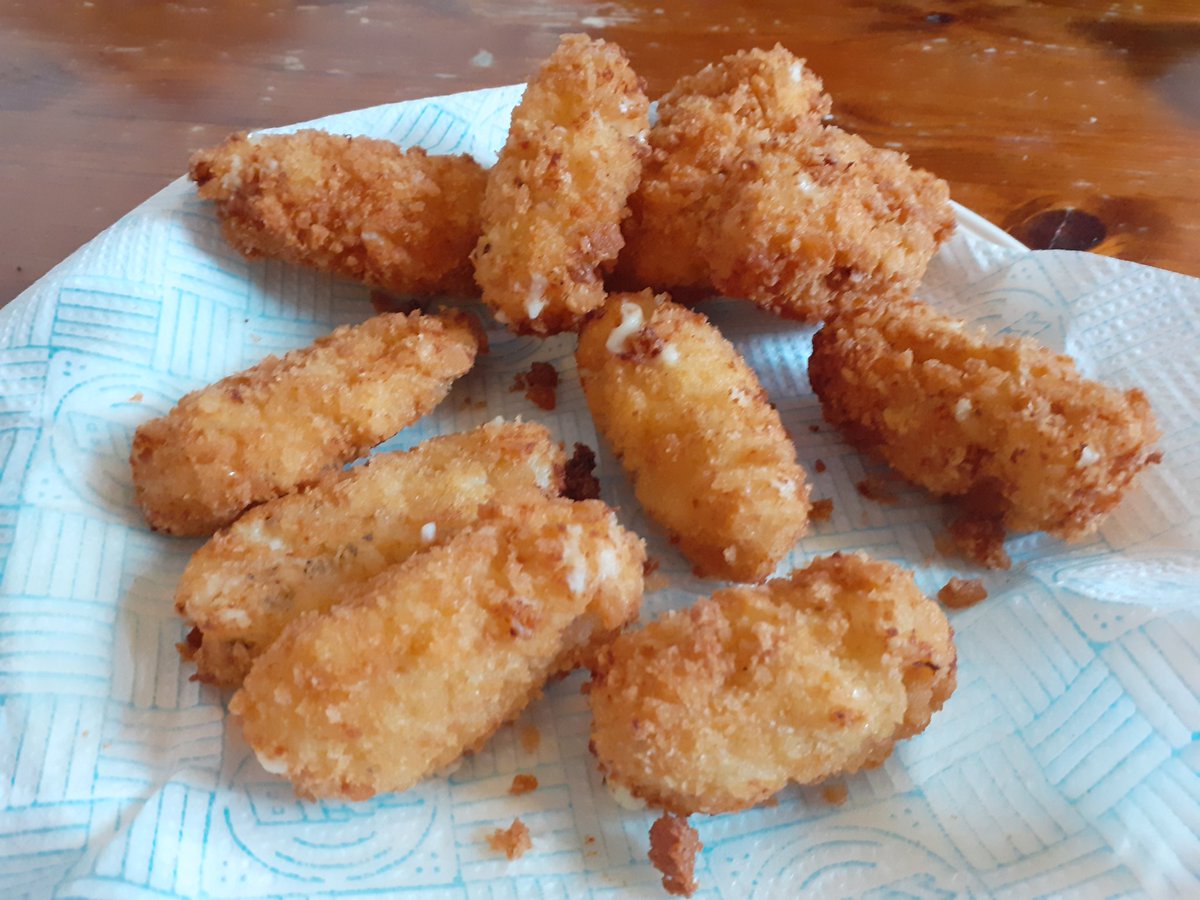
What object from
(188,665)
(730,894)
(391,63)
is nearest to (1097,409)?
(730,894)

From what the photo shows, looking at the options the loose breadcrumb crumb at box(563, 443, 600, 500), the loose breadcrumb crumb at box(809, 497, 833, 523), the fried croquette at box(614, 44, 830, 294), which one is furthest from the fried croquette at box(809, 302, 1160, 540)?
the loose breadcrumb crumb at box(563, 443, 600, 500)

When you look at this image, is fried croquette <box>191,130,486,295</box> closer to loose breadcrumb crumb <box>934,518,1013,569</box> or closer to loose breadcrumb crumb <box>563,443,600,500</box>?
loose breadcrumb crumb <box>563,443,600,500</box>

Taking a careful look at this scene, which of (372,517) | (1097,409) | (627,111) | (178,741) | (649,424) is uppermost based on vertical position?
(627,111)

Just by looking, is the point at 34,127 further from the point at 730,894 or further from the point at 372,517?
the point at 730,894

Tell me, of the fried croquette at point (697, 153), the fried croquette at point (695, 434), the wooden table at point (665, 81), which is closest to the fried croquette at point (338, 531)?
the fried croquette at point (695, 434)

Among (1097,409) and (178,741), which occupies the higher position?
(1097,409)

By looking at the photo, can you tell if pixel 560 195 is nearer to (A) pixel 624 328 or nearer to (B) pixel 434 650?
(A) pixel 624 328
